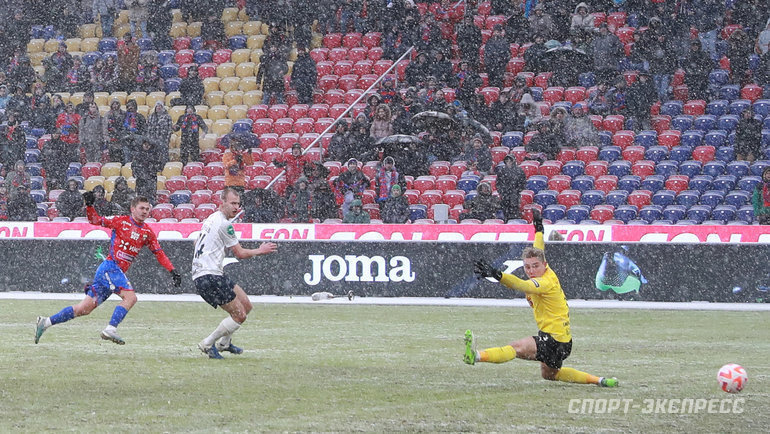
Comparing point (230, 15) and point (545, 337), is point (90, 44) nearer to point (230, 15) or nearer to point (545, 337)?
point (230, 15)

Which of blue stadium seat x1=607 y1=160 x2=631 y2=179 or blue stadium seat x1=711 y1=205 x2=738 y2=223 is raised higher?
blue stadium seat x1=607 y1=160 x2=631 y2=179

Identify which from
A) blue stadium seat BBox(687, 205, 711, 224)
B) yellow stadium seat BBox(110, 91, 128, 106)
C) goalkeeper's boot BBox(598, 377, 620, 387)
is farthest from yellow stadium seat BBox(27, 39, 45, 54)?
goalkeeper's boot BBox(598, 377, 620, 387)

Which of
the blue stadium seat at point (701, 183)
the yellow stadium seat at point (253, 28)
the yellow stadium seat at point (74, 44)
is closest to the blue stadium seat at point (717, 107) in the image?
the blue stadium seat at point (701, 183)

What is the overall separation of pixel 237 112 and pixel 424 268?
10.7 meters

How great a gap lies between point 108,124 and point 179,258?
7.12m

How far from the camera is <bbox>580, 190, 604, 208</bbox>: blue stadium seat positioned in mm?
25422

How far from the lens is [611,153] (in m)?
26.5

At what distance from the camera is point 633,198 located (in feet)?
82.9

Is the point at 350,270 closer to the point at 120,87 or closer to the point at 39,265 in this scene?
the point at 39,265

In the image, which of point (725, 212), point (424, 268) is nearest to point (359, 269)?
point (424, 268)

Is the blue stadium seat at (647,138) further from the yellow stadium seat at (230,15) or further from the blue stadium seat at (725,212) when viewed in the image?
the yellow stadium seat at (230,15)

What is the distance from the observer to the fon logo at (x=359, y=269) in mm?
22453

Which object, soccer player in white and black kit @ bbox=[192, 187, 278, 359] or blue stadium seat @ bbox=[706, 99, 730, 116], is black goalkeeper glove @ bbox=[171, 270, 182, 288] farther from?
blue stadium seat @ bbox=[706, 99, 730, 116]

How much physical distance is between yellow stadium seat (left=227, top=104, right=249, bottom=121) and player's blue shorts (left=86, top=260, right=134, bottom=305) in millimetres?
17677
